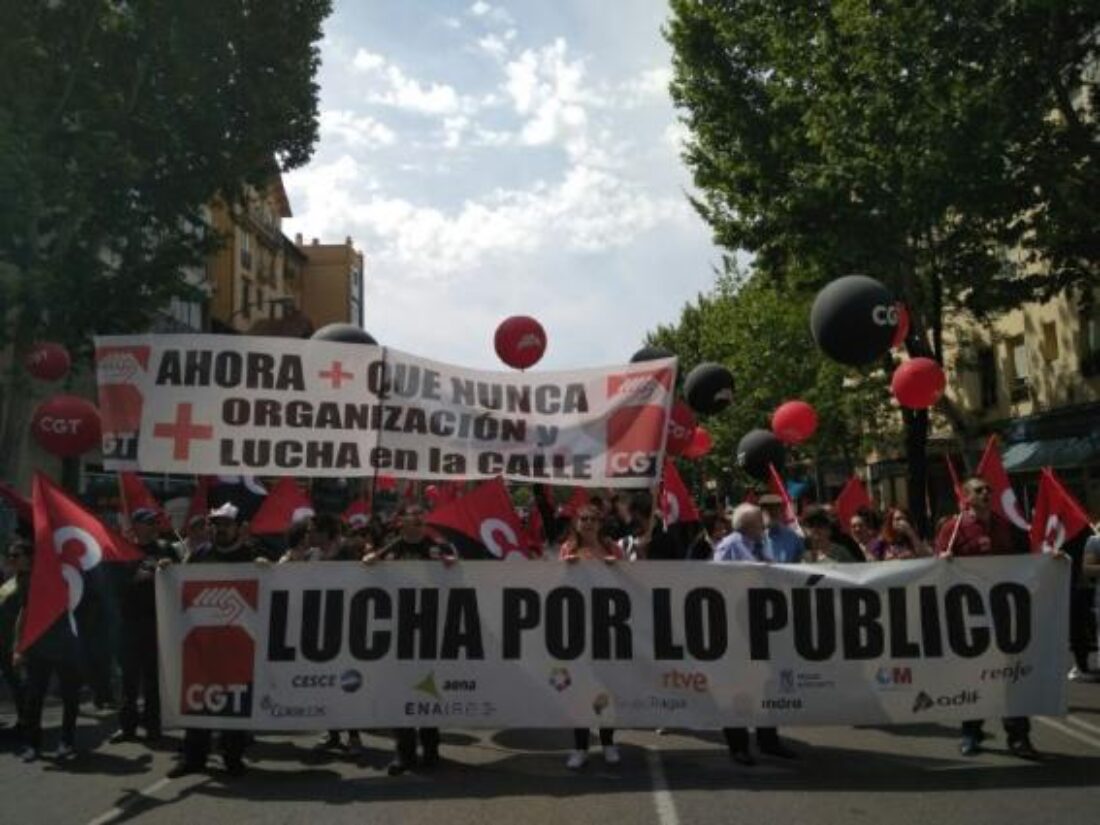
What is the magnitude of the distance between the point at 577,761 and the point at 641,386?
9.00 feet

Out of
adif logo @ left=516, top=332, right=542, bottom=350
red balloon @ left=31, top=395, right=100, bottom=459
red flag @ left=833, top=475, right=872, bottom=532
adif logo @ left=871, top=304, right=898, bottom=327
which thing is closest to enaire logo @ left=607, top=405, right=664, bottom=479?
adif logo @ left=871, top=304, right=898, bottom=327

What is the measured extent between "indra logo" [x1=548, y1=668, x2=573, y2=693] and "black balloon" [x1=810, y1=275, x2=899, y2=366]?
504 centimetres

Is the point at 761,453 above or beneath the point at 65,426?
beneath

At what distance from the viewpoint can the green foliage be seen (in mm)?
18969

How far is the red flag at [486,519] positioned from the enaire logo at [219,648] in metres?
1.77

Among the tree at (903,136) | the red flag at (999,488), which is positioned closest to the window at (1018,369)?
the tree at (903,136)

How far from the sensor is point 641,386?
859 centimetres

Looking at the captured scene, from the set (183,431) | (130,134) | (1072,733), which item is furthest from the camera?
(130,134)

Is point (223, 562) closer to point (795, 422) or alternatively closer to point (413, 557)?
point (413, 557)

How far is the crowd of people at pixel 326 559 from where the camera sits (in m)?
8.01

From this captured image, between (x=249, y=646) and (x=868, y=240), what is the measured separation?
57.4 feet

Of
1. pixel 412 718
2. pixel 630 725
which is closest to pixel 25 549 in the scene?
pixel 412 718

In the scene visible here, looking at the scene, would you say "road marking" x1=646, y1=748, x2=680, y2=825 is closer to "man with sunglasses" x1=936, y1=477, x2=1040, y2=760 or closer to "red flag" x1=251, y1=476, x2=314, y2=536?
"man with sunglasses" x1=936, y1=477, x2=1040, y2=760

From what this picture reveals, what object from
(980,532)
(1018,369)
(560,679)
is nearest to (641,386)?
(560,679)
